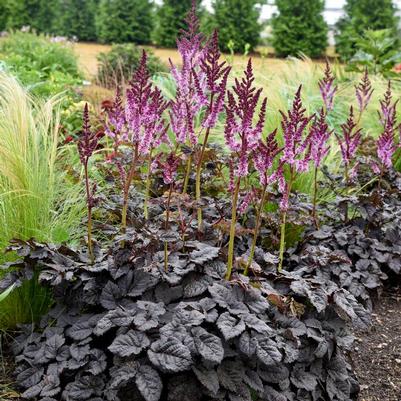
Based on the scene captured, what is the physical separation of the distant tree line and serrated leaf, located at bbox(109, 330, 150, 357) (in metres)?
12.7

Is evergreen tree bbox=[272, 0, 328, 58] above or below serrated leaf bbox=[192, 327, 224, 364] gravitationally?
above

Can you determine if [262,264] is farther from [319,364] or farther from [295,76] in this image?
[295,76]

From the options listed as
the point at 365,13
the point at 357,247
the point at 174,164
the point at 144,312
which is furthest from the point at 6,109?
the point at 365,13

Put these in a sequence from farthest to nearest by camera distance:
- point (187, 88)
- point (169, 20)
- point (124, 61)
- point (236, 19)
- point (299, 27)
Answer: point (169, 20) → point (236, 19) → point (299, 27) → point (124, 61) → point (187, 88)

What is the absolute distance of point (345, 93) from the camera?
18.9 feet

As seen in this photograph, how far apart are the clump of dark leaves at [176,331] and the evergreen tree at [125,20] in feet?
48.9

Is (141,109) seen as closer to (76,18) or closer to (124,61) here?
(124,61)

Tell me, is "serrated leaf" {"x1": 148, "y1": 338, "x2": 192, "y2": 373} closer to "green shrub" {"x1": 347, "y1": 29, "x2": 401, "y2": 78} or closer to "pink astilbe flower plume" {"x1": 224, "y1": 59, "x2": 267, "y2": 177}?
"pink astilbe flower plume" {"x1": 224, "y1": 59, "x2": 267, "y2": 177}

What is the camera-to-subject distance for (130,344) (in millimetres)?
1865

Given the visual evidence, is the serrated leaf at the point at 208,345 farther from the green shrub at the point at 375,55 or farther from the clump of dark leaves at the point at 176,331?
the green shrub at the point at 375,55

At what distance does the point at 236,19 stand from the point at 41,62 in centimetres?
837

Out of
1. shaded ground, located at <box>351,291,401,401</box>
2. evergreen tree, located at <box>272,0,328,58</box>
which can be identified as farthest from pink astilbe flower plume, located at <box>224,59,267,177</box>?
evergreen tree, located at <box>272,0,328,58</box>

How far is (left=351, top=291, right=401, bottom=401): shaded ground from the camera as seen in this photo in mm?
2423

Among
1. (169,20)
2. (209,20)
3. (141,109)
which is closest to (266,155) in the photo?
(141,109)
